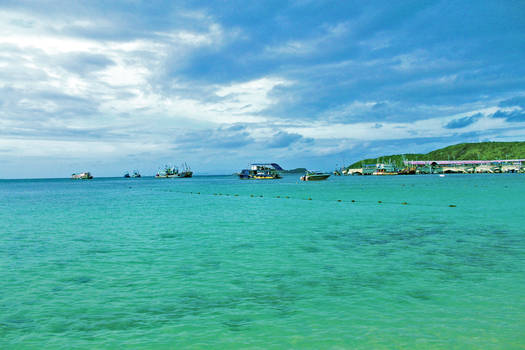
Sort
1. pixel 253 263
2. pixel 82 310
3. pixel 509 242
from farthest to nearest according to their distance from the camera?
pixel 509 242 < pixel 253 263 < pixel 82 310

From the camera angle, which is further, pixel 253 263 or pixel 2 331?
pixel 253 263

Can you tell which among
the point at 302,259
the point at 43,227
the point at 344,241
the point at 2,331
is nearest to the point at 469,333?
the point at 302,259

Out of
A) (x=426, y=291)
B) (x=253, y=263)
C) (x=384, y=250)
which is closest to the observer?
(x=426, y=291)

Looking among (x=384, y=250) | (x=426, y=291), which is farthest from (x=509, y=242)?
(x=426, y=291)

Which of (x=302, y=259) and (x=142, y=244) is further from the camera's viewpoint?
(x=142, y=244)

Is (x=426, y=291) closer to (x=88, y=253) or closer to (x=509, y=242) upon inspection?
(x=509, y=242)

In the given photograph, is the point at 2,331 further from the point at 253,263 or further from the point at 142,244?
the point at 142,244

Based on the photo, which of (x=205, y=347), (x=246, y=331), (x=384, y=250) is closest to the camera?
(x=205, y=347)

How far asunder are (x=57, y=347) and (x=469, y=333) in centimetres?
906

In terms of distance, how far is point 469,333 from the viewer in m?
8.43

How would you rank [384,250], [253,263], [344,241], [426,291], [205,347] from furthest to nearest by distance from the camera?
[344,241]
[384,250]
[253,263]
[426,291]
[205,347]

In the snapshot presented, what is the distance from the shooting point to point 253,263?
16.0 metres

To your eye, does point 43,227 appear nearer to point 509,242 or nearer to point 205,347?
point 205,347

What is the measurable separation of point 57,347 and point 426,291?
9980mm
